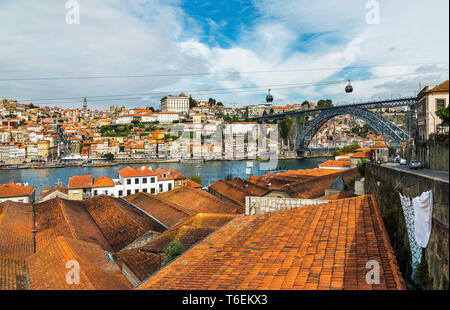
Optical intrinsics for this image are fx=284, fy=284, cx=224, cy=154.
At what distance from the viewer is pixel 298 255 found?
→ 2730mm

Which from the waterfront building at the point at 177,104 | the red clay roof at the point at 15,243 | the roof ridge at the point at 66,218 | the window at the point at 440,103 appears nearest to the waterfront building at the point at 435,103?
the window at the point at 440,103

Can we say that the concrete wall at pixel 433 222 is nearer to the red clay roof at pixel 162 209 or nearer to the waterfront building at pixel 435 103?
the waterfront building at pixel 435 103

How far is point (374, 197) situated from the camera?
13.5 ft

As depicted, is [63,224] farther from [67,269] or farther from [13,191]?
[13,191]

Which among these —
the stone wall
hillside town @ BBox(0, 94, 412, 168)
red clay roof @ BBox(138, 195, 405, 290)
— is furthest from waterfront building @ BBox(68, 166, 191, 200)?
hillside town @ BBox(0, 94, 412, 168)

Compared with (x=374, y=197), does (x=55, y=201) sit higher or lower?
lower

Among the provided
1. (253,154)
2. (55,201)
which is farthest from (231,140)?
(55,201)

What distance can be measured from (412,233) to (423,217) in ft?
1.33

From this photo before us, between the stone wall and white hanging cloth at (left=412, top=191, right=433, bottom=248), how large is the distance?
2380mm

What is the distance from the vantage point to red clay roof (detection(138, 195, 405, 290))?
7.28 ft

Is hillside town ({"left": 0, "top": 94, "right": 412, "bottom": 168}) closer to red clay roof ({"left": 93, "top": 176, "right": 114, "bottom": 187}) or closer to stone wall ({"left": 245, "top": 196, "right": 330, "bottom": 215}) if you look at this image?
red clay roof ({"left": 93, "top": 176, "right": 114, "bottom": 187})

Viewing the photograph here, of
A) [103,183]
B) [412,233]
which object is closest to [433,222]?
[412,233]
